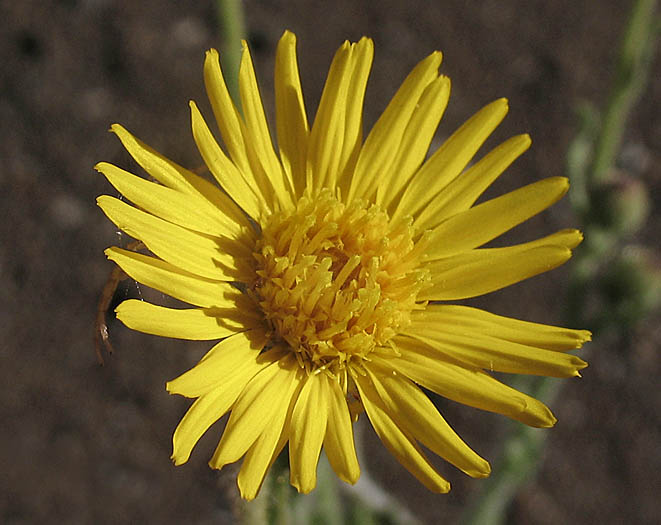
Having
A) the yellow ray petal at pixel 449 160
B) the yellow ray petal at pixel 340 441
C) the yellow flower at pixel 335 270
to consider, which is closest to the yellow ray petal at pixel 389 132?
the yellow flower at pixel 335 270

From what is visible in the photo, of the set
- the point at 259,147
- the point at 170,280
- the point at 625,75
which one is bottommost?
the point at 170,280

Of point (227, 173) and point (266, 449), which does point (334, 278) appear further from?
point (266, 449)

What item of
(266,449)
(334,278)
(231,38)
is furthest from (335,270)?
(231,38)

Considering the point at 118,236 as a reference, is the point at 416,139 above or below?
above

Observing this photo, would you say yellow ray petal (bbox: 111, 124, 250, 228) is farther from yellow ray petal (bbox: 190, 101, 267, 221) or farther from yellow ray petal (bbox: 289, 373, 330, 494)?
yellow ray petal (bbox: 289, 373, 330, 494)

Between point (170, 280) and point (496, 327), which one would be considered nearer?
point (170, 280)

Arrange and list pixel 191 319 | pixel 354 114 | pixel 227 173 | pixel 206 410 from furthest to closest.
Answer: pixel 354 114, pixel 227 173, pixel 191 319, pixel 206 410

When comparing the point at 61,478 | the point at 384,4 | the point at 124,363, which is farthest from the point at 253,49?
the point at 61,478
